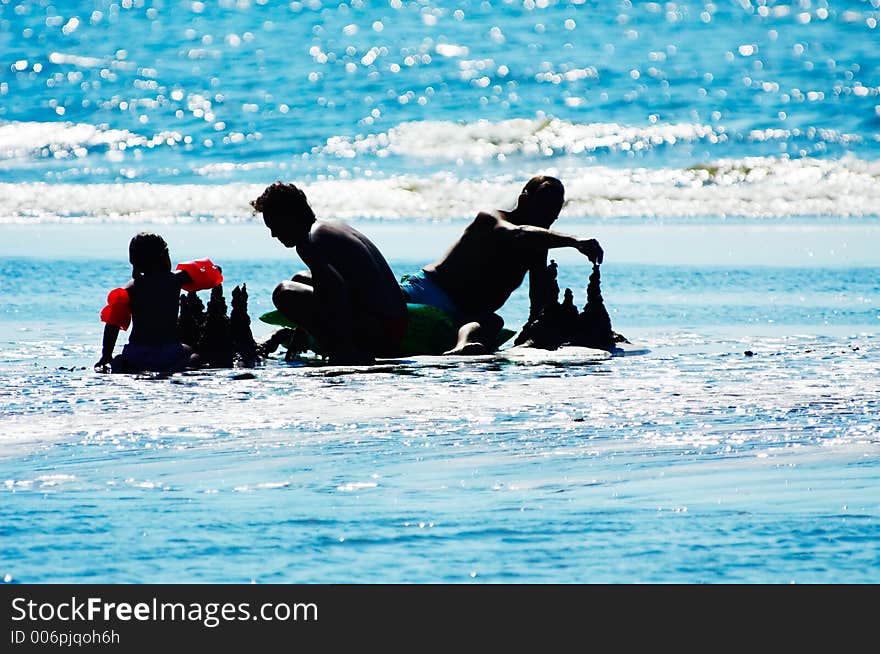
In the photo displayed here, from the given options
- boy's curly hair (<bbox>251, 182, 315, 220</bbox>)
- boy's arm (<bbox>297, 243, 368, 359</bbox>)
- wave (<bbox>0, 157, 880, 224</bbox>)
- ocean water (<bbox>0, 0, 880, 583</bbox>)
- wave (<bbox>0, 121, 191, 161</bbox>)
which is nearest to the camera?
ocean water (<bbox>0, 0, 880, 583</bbox>)

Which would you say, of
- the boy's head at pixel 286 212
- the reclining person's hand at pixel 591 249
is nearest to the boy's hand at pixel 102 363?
the boy's head at pixel 286 212

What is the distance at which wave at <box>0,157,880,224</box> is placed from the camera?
836 inches

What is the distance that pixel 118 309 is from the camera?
9.28 m

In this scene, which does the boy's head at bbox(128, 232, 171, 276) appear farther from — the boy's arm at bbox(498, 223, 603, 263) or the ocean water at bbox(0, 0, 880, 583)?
the boy's arm at bbox(498, 223, 603, 263)

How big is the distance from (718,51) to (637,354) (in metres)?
27.2

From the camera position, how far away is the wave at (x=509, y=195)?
2123cm

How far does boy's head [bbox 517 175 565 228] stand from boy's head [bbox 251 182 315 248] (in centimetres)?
169

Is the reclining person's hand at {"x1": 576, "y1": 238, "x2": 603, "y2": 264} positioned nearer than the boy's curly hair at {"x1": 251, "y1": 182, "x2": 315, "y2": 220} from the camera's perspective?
No

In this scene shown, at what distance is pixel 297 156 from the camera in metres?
27.2

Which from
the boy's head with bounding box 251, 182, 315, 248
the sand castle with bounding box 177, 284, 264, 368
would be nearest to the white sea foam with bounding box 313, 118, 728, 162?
the sand castle with bounding box 177, 284, 264, 368

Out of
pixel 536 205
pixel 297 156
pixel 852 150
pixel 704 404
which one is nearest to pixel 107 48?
pixel 297 156

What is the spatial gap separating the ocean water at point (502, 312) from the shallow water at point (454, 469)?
0.02 m

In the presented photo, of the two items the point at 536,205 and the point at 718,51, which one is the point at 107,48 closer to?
the point at 718,51

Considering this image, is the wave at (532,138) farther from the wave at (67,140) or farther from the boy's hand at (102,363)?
the boy's hand at (102,363)
